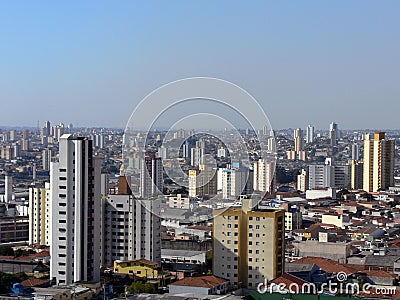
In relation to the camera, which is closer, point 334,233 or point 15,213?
point 334,233

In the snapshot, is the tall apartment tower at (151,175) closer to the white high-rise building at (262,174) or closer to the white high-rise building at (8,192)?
the white high-rise building at (262,174)

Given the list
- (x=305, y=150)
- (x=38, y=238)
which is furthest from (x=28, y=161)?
(x=38, y=238)

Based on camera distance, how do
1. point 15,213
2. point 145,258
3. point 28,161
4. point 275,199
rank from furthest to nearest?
point 28,161, point 275,199, point 15,213, point 145,258

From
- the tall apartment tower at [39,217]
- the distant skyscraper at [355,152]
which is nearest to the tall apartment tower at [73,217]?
the tall apartment tower at [39,217]

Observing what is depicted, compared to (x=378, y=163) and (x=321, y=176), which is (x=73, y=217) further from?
(x=321, y=176)

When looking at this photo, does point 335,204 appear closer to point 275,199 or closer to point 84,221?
point 275,199

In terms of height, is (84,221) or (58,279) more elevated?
(84,221)

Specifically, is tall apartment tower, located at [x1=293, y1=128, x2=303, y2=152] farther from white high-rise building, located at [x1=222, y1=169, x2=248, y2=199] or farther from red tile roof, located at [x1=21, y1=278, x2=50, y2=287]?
red tile roof, located at [x1=21, y1=278, x2=50, y2=287]
